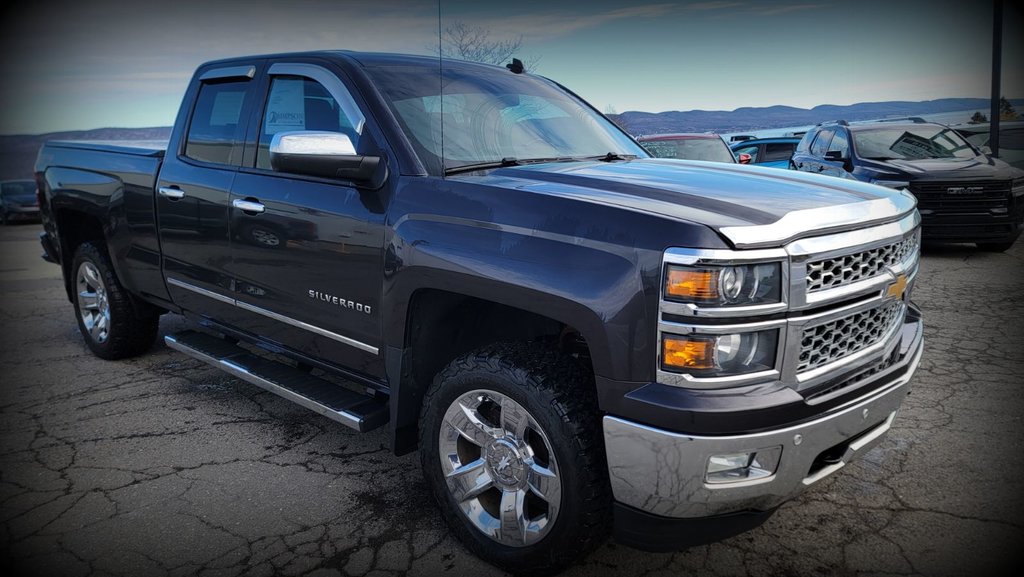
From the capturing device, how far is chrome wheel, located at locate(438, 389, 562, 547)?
2482 mm

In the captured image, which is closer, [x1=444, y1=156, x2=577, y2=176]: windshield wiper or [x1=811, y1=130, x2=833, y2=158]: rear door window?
[x1=444, y1=156, x2=577, y2=176]: windshield wiper

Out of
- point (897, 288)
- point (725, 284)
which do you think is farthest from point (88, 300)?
point (897, 288)

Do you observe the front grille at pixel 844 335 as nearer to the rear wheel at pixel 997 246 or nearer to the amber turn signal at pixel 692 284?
the amber turn signal at pixel 692 284

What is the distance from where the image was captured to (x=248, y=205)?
3525 millimetres

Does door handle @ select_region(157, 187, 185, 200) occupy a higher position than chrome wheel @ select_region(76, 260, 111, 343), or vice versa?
door handle @ select_region(157, 187, 185, 200)

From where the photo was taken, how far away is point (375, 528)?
117 inches

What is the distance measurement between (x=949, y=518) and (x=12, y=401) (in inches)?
211

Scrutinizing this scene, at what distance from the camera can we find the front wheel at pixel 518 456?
235 centimetres

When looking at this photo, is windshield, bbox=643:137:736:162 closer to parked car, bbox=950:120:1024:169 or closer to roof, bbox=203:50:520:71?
roof, bbox=203:50:520:71

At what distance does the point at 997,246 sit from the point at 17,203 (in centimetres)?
2708

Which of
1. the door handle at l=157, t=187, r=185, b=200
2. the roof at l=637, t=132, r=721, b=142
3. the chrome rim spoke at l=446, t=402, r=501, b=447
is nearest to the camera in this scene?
the chrome rim spoke at l=446, t=402, r=501, b=447

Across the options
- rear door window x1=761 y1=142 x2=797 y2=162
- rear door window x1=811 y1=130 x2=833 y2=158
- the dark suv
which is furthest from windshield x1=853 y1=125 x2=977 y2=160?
rear door window x1=761 y1=142 x2=797 y2=162

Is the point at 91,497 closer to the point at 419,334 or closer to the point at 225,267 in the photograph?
the point at 225,267

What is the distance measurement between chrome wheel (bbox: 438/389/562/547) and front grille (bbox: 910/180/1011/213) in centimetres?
819
